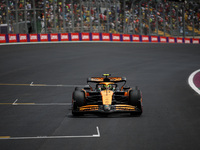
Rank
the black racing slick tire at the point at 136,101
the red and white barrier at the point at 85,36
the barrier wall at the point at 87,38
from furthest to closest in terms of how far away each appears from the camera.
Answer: the red and white barrier at the point at 85,36
the barrier wall at the point at 87,38
the black racing slick tire at the point at 136,101

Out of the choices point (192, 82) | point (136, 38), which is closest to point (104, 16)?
point (136, 38)

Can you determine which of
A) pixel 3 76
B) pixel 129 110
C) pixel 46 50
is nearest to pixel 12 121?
pixel 129 110

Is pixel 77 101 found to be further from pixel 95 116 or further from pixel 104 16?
pixel 104 16

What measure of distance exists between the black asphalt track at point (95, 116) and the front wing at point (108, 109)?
0.23m

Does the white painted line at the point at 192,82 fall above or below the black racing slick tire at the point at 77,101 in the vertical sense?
below

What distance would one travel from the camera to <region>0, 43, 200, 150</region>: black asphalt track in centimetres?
954

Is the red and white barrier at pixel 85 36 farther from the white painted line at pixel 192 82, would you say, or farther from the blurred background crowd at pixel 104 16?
the white painted line at pixel 192 82

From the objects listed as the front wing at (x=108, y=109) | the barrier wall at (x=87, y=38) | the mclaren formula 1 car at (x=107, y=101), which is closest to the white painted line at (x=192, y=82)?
the mclaren formula 1 car at (x=107, y=101)

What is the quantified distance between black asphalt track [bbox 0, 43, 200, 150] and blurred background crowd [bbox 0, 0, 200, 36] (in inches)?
419

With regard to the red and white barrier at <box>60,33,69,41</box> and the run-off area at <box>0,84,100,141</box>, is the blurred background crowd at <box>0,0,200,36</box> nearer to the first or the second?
the red and white barrier at <box>60,33,69,41</box>

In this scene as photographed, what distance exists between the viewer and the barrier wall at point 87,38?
3985 centimetres

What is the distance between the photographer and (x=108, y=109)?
12.0m

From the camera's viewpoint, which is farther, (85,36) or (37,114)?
(85,36)

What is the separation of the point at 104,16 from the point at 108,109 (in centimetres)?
3420
